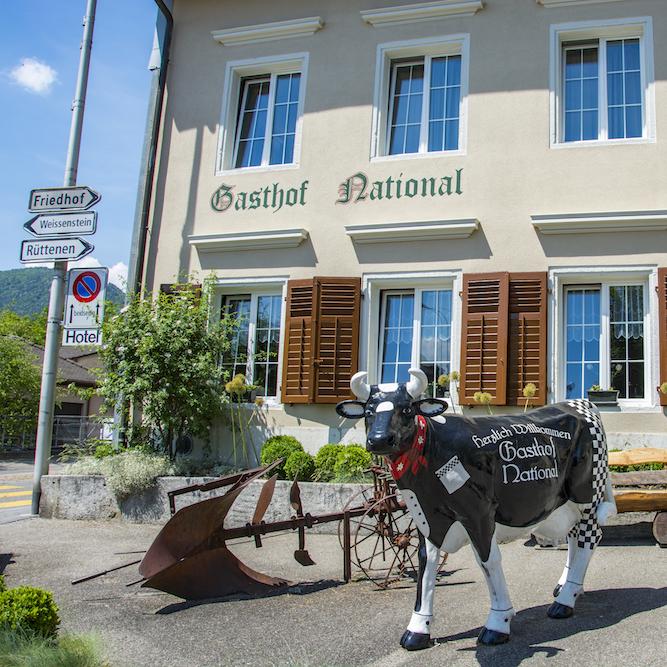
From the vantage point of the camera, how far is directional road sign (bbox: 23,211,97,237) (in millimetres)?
10000

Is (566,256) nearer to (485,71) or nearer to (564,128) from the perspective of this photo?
(564,128)

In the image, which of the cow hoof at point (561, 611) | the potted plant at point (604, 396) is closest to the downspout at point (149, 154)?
the potted plant at point (604, 396)

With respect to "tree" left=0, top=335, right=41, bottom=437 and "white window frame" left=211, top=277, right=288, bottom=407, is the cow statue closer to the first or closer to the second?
"white window frame" left=211, top=277, right=288, bottom=407

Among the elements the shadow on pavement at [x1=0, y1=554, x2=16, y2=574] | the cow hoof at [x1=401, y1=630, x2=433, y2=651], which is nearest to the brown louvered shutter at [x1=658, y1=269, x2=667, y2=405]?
the cow hoof at [x1=401, y1=630, x2=433, y2=651]

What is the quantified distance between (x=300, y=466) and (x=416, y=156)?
193 inches

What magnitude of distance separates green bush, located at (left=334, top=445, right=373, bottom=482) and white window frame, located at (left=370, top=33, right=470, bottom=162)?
4595 millimetres

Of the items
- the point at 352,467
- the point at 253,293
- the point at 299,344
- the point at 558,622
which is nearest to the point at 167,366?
the point at 299,344

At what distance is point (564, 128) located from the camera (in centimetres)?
1077

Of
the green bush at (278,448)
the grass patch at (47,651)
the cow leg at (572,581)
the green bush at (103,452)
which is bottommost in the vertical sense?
the grass patch at (47,651)

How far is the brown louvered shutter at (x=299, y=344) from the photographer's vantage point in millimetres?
10965

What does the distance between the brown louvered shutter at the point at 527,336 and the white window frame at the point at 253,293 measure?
338 centimetres

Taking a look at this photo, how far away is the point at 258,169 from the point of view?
1212cm

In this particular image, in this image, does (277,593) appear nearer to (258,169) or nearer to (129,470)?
(129,470)

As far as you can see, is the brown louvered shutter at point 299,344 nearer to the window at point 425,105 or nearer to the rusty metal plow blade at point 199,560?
the window at point 425,105
